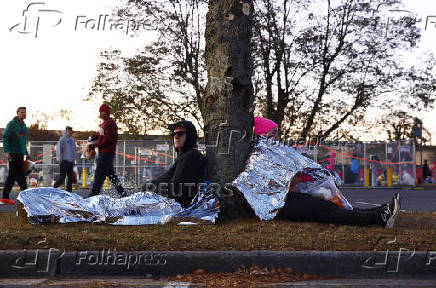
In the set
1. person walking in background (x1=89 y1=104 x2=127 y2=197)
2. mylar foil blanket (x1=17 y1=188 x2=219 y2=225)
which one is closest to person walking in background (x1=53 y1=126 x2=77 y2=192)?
person walking in background (x1=89 y1=104 x2=127 y2=197)

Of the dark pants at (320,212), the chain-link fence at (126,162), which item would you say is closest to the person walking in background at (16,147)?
the dark pants at (320,212)

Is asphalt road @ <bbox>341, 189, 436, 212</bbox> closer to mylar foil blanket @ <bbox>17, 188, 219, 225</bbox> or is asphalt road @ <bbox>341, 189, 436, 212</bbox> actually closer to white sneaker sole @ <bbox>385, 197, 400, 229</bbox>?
white sneaker sole @ <bbox>385, 197, 400, 229</bbox>

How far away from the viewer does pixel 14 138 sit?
10.4 meters

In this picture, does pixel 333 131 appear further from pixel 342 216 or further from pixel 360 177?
pixel 342 216

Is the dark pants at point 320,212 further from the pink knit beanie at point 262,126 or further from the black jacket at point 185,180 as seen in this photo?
the pink knit beanie at point 262,126

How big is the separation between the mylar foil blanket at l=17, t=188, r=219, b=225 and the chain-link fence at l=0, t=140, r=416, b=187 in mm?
17274

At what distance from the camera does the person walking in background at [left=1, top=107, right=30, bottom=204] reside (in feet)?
34.0

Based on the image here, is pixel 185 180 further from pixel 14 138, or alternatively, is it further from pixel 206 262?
pixel 14 138

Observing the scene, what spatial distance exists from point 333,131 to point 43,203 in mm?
20618

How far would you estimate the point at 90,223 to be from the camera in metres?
6.11

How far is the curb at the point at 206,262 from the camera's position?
174 inches

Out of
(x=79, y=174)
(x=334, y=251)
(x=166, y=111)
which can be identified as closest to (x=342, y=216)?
(x=334, y=251)

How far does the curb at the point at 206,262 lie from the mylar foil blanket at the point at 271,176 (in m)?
1.69

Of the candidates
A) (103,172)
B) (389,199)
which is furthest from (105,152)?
(389,199)
